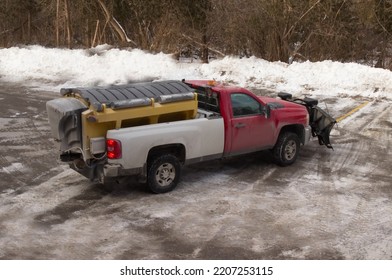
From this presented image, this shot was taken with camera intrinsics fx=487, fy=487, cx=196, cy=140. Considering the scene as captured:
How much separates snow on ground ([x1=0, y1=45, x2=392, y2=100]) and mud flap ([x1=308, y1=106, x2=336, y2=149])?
6.49 meters

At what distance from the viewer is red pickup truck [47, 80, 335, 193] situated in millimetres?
7626

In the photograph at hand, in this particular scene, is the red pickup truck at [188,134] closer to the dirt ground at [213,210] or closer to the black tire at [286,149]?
the black tire at [286,149]

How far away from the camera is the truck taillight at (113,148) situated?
24.5ft

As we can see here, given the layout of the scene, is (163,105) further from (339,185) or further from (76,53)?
(76,53)

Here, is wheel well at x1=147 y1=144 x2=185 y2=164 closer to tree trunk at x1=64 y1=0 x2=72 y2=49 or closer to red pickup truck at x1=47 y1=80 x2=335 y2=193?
red pickup truck at x1=47 y1=80 x2=335 y2=193

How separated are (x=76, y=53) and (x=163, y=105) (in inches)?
609

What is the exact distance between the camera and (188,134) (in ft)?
26.8

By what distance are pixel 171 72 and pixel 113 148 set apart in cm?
1280

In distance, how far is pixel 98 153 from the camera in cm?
769

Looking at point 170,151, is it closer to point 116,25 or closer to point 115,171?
point 115,171

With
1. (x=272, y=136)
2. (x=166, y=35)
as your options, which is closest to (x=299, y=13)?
(x=166, y=35)

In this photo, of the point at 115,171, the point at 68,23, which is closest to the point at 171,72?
the point at 68,23

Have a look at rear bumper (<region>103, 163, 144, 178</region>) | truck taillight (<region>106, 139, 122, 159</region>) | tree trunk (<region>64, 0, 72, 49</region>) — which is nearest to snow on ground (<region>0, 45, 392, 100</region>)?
tree trunk (<region>64, 0, 72, 49</region>)

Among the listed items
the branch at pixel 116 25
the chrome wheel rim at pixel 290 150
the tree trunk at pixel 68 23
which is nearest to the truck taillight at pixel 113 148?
the chrome wheel rim at pixel 290 150
